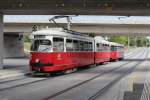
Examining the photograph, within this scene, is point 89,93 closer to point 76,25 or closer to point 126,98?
point 126,98

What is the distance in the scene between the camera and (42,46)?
26859 millimetres

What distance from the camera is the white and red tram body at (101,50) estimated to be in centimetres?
4099

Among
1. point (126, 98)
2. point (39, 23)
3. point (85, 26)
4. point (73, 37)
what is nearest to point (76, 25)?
point (85, 26)

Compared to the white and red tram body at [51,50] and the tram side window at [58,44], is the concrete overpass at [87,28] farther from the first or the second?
the tram side window at [58,44]

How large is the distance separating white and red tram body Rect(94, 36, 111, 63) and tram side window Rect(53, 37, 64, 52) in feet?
42.5

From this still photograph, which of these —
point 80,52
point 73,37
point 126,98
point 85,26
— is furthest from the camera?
point 85,26

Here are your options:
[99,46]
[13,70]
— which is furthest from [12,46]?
[13,70]

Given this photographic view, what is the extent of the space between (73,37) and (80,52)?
104 inches

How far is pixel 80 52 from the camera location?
3244 centimetres

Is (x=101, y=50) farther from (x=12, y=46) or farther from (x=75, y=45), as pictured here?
(x=12, y=46)

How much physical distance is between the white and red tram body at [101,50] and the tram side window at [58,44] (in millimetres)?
12947
